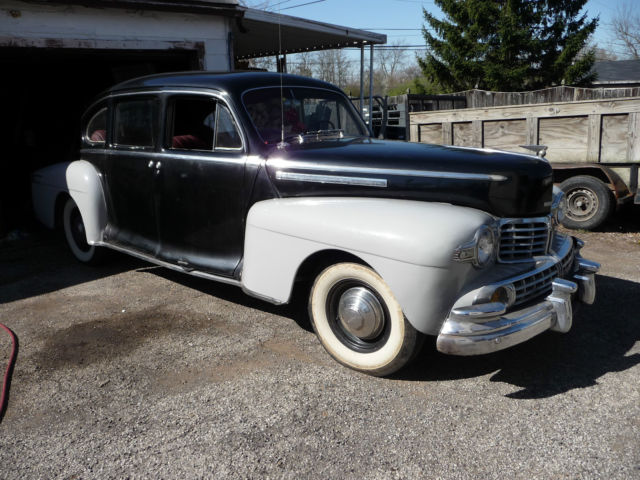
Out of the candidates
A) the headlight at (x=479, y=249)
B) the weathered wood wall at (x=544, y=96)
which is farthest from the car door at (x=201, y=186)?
the weathered wood wall at (x=544, y=96)

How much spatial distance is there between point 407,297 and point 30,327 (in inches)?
116

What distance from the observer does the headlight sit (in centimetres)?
266

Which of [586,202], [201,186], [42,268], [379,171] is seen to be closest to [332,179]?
[379,171]

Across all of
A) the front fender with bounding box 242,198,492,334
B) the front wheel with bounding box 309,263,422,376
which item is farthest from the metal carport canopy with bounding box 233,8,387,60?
the front wheel with bounding box 309,263,422,376

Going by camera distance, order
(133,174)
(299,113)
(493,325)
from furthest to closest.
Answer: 1. (133,174)
2. (299,113)
3. (493,325)

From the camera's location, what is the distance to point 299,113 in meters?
4.07

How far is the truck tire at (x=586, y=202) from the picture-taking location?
6066 millimetres

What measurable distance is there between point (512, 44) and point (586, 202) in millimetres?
18765

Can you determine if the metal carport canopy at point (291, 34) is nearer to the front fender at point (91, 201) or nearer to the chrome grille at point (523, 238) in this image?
the front fender at point (91, 201)

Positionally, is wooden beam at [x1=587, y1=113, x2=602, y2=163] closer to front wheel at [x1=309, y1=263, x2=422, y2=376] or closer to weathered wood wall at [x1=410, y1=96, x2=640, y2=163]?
weathered wood wall at [x1=410, y1=96, x2=640, y2=163]

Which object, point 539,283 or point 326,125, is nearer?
point 539,283

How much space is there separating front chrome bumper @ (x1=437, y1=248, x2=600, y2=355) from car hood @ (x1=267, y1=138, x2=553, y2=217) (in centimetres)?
56

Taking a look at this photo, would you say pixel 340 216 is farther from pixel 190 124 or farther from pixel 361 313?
pixel 190 124

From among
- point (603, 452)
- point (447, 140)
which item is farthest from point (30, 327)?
point (447, 140)
